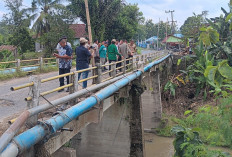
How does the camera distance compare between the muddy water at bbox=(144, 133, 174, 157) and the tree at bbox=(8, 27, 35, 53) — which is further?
the tree at bbox=(8, 27, 35, 53)

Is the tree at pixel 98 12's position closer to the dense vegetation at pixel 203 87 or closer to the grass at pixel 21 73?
the dense vegetation at pixel 203 87

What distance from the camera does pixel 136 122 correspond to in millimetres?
10836

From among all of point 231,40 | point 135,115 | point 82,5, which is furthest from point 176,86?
point 82,5

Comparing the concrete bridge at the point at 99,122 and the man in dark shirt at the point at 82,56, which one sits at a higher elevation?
the man in dark shirt at the point at 82,56

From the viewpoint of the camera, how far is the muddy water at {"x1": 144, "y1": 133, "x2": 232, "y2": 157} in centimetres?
1433

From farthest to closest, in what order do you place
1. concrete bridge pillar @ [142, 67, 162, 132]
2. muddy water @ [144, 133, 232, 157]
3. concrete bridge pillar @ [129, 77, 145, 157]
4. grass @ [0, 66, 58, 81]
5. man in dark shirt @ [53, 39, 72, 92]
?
concrete bridge pillar @ [142, 67, 162, 132], muddy water @ [144, 133, 232, 157], grass @ [0, 66, 58, 81], concrete bridge pillar @ [129, 77, 145, 157], man in dark shirt @ [53, 39, 72, 92]

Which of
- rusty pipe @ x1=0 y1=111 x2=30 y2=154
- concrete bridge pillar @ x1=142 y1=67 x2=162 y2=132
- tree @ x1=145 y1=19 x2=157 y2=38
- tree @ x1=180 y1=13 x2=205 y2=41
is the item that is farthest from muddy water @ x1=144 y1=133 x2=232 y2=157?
tree @ x1=145 y1=19 x2=157 y2=38

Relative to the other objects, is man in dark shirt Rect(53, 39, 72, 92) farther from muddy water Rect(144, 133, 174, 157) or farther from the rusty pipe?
muddy water Rect(144, 133, 174, 157)

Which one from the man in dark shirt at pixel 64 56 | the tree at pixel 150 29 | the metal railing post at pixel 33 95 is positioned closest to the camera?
the metal railing post at pixel 33 95

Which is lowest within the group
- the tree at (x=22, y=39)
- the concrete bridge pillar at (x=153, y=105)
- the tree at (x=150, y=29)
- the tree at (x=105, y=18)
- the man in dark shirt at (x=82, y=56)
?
the concrete bridge pillar at (x=153, y=105)

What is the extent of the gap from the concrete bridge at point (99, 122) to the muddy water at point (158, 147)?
4.74 feet

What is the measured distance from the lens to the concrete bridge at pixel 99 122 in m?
3.24

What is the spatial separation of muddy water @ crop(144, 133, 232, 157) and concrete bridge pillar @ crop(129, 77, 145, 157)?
12.9ft

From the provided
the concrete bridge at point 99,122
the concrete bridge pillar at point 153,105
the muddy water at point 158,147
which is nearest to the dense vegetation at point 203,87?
the muddy water at point 158,147
